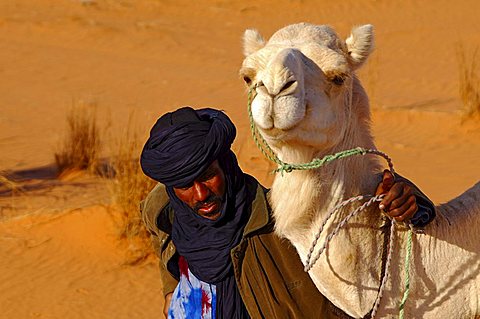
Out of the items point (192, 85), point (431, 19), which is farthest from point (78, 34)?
point (431, 19)

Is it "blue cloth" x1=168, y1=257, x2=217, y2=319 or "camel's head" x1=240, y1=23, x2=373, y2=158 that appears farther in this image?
"blue cloth" x1=168, y1=257, x2=217, y2=319

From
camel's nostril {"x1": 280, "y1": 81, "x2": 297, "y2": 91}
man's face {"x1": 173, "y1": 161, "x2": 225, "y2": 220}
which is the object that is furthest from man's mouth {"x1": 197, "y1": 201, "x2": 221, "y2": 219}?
camel's nostril {"x1": 280, "y1": 81, "x2": 297, "y2": 91}

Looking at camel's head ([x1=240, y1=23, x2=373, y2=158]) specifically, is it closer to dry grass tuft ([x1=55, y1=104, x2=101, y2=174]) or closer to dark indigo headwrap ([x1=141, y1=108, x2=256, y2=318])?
dark indigo headwrap ([x1=141, y1=108, x2=256, y2=318])

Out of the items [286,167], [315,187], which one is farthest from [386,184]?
[286,167]

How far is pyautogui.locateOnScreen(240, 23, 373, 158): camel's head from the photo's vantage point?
2822 millimetres

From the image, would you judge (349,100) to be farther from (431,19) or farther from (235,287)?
(431,19)

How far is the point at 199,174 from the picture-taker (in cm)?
353

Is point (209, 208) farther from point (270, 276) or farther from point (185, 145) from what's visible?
point (270, 276)

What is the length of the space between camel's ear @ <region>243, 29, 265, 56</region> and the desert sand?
4.09 metres

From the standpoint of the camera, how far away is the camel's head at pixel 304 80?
282 cm

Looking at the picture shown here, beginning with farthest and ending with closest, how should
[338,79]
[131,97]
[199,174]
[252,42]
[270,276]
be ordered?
[131,97]
[199,174]
[270,276]
[252,42]
[338,79]

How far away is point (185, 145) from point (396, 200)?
0.86 m

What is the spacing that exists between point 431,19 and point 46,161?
11125mm

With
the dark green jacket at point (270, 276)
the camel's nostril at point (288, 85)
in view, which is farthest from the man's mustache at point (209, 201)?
the camel's nostril at point (288, 85)
